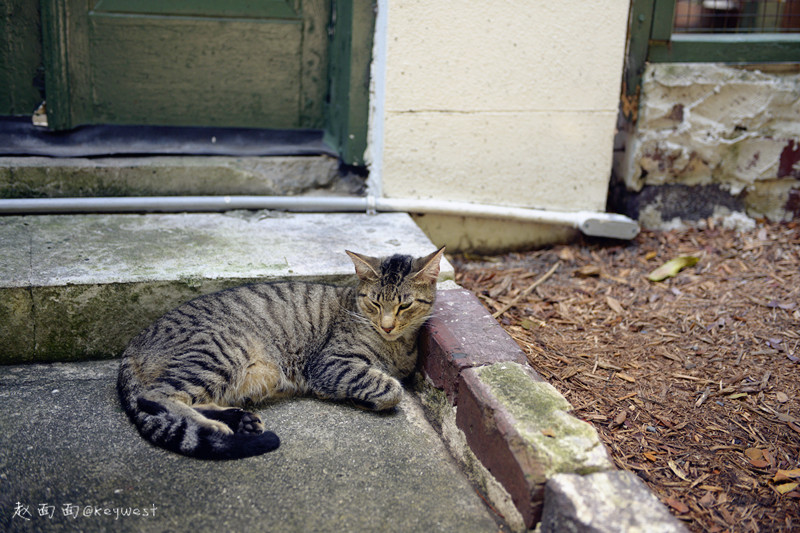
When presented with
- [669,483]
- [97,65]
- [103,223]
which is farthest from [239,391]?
[97,65]

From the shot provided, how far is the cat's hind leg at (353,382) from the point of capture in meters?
3.06

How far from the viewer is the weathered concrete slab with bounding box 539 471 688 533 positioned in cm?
199

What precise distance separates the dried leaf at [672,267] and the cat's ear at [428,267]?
1.77 meters

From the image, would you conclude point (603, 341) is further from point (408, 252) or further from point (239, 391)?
point (239, 391)

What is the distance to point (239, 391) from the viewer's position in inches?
122

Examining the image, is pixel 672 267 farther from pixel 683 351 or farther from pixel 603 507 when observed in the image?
pixel 603 507

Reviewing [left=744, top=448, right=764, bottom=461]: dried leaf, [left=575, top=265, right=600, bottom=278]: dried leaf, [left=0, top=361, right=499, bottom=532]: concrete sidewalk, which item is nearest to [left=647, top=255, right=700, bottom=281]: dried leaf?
[left=575, top=265, right=600, bottom=278]: dried leaf

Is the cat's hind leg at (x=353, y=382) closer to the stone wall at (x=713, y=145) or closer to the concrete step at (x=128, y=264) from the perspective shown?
the concrete step at (x=128, y=264)

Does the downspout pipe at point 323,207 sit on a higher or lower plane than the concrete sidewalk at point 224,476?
higher

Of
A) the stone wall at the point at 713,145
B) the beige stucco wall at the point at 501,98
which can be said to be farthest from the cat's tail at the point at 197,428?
the stone wall at the point at 713,145

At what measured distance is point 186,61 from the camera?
4.43 meters

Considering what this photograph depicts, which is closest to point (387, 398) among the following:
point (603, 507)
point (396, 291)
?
point (396, 291)

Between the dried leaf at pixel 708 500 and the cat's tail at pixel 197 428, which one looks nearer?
the dried leaf at pixel 708 500

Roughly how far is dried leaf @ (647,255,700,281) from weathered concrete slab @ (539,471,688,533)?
2376 mm
